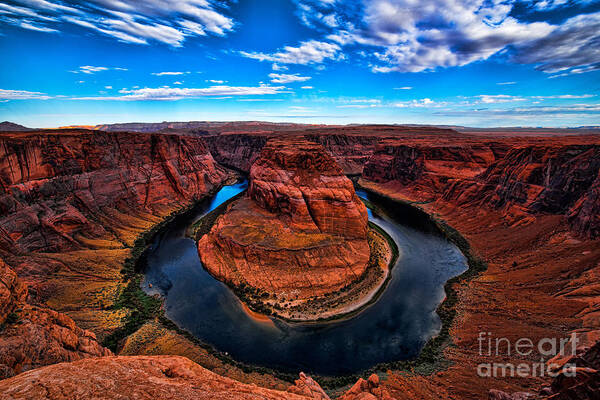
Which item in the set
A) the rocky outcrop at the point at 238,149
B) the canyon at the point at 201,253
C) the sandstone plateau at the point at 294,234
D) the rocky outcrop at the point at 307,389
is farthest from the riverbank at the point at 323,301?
the rocky outcrop at the point at 238,149

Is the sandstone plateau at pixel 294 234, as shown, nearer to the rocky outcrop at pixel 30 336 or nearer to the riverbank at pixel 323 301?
the riverbank at pixel 323 301

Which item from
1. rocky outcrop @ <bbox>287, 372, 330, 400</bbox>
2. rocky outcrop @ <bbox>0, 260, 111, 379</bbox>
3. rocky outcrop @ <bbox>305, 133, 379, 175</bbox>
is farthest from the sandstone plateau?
rocky outcrop @ <bbox>305, 133, 379, 175</bbox>

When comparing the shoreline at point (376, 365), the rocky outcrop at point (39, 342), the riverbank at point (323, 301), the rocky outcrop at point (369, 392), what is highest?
the rocky outcrop at point (39, 342)

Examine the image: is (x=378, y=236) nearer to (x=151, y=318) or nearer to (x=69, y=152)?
(x=151, y=318)

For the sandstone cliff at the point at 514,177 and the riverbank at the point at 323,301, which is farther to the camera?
the sandstone cliff at the point at 514,177

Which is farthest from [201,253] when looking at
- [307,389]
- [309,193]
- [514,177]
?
[514,177]

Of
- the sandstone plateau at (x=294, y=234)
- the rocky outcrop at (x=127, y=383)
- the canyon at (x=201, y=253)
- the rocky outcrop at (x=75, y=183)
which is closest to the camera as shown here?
the rocky outcrop at (x=127, y=383)

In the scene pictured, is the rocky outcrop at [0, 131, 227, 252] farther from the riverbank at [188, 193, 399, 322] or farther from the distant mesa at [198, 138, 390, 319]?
the riverbank at [188, 193, 399, 322]
